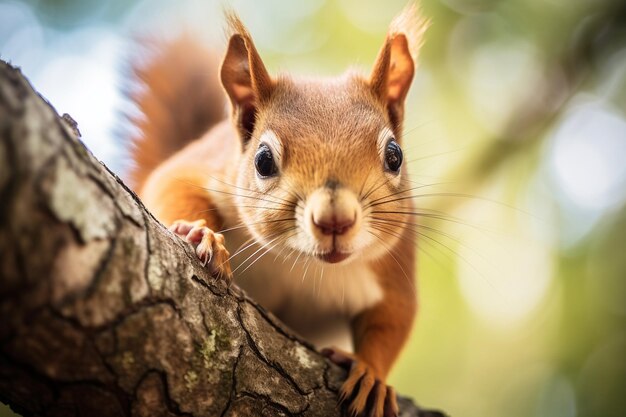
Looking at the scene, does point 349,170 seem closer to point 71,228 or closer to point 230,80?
point 230,80

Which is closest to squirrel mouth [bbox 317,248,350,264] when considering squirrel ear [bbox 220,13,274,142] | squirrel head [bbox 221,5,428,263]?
squirrel head [bbox 221,5,428,263]

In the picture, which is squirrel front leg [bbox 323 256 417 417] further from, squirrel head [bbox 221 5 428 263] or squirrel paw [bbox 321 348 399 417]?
squirrel head [bbox 221 5 428 263]

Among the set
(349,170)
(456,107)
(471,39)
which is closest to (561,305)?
(456,107)

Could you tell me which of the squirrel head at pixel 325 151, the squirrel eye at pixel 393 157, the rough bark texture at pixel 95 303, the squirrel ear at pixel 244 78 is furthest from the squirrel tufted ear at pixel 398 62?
the rough bark texture at pixel 95 303

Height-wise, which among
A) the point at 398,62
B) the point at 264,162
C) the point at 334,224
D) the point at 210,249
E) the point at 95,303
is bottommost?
the point at 95,303

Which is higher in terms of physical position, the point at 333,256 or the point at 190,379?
the point at 333,256

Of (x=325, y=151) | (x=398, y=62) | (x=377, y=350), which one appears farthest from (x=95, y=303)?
(x=398, y=62)

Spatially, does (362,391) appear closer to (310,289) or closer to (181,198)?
(310,289)
